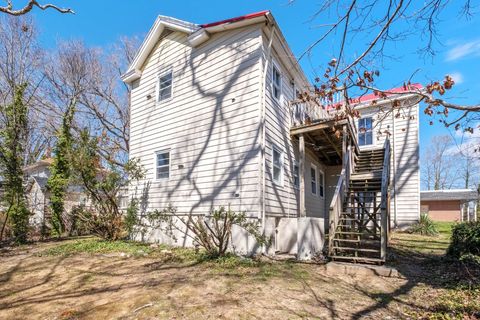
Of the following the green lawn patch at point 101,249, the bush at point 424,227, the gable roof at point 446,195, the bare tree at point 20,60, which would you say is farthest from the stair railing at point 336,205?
the gable roof at point 446,195

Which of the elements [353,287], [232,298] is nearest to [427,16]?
[353,287]

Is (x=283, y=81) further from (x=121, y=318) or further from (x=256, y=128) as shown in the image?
(x=121, y=318)

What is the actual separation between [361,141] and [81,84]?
17.7 m

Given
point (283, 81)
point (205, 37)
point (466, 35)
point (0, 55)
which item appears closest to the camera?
point (466, 35)

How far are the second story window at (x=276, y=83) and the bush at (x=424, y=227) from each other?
1010 cm

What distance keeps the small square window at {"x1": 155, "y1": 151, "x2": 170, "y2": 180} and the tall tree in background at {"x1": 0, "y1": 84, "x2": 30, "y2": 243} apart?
5118 mm

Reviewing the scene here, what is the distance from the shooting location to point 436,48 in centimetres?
412

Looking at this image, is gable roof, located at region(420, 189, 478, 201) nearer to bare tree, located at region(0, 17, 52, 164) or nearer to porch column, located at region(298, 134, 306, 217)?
porch column, located at region(298, 134, 306, 217)

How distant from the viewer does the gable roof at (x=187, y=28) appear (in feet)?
27.7

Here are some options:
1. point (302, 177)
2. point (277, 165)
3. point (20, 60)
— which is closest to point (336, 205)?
point (302, 177)

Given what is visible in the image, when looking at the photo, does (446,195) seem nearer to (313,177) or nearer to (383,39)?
(313,177)

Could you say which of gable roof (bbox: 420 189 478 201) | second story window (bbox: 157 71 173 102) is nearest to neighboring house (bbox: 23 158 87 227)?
second story window (bbox: 157 71 173 102)

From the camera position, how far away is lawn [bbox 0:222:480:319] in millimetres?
4160

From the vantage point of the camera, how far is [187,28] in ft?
32.6
